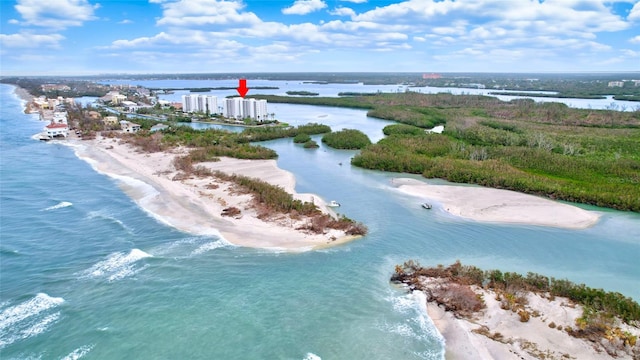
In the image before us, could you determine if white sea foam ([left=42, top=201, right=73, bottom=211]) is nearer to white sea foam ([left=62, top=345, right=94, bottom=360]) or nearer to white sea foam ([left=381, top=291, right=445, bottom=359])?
white sea foam ([left=62, top=345, right=94, bottom=360])

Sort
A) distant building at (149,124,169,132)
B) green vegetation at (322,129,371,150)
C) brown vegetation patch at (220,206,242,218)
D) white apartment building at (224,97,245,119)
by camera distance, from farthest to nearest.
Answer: white apartment building at (224,97,245,119) < distant building at (149,124,169,132) < green vegetation at (322,129,371,150) < brown vegetation patch at (220,206,242,218)

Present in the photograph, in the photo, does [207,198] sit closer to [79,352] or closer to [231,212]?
[231,212]

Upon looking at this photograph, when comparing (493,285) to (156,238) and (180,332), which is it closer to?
(180,332)

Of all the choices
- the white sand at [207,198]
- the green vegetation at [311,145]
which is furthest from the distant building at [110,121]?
the green vegetation at [311,145]

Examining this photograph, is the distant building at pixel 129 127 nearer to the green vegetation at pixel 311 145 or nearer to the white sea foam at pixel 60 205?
the green vegetation at pixel 311 145

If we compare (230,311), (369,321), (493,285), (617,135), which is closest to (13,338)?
(230,311)

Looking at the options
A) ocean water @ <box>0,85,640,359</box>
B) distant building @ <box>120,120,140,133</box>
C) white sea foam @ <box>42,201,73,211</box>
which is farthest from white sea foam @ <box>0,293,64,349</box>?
distant building @ <box>120,120,140,133</box>
